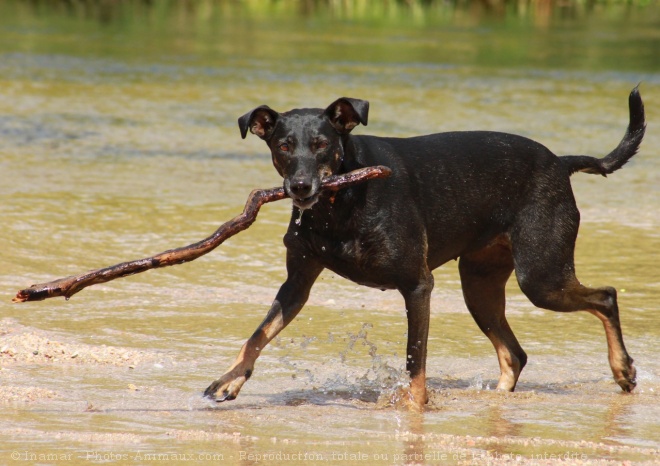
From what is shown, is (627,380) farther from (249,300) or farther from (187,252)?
(249,300)

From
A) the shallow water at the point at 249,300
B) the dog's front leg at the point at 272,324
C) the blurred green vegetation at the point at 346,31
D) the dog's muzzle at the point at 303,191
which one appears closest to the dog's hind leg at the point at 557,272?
the shallow water at the point at 249,300

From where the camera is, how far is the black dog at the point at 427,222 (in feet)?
21.0

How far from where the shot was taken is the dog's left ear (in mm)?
6383

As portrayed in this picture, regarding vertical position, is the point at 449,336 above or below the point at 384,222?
below

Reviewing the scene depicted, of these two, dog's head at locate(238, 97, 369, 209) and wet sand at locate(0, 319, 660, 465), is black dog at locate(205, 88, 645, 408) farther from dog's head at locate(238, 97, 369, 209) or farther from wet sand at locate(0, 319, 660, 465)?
wet sand at locate(0, 319, 660, 465)

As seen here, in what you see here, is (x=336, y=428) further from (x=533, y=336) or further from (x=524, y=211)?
(x=533, y=336)

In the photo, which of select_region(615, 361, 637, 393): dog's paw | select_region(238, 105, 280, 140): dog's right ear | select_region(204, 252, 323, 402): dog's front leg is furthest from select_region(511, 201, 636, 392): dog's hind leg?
select_region(238, 105, 280, 140): dog's right ear

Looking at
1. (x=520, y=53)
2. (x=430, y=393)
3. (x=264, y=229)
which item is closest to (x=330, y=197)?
(x=430, y=393)

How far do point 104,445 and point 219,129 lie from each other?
1106 cm

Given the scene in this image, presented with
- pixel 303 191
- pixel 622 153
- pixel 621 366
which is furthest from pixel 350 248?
pixel 622 153

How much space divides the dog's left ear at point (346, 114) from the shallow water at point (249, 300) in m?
1.31

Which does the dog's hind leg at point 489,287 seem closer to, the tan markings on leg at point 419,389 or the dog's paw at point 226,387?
the tan markings on leg at point 419,389

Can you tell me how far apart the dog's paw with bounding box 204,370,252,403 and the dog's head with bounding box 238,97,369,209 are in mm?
975

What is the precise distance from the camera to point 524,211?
23.0ft
